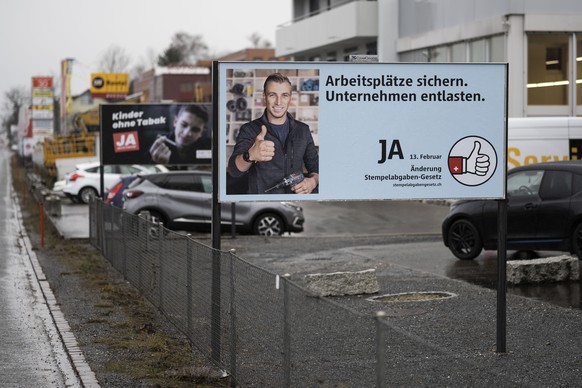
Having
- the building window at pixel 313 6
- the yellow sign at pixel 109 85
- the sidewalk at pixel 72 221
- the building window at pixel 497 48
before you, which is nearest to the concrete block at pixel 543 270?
the sidewalk at pixel 72 221

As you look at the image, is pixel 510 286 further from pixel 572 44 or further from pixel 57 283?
pixel 572 44

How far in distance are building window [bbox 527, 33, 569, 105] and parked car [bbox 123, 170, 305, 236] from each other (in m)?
12.0

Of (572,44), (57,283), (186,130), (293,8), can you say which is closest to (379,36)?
(572,44)

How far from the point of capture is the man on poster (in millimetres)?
9398

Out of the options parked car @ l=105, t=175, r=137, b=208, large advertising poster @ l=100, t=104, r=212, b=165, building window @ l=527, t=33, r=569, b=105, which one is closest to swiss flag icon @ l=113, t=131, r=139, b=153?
large advertising poster @ l=100, t=104, r=212, b=165

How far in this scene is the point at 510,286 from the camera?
46.9 feet

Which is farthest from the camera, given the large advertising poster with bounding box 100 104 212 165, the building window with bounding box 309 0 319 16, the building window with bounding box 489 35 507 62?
the building window with bounding box 309 0 319 16

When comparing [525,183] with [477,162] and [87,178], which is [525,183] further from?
[87,178]

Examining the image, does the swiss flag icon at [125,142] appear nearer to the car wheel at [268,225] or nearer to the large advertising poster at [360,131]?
the car wheel at [268,225]

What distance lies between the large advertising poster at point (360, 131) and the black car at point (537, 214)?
22.6 ft

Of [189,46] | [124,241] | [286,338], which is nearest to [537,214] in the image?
[124,241]

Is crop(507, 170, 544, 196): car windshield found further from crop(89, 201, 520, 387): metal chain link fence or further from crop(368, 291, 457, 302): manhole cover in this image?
crop(89, 201, 520, 387): metal chain link fence

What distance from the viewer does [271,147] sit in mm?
9422

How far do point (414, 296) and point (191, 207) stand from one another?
12.0 meters
